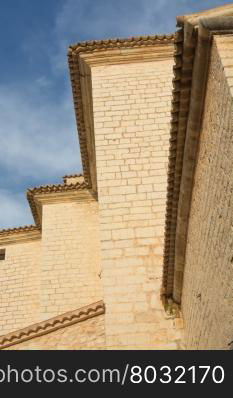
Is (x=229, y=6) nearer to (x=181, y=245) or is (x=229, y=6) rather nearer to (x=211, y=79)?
(x=211, y=79)

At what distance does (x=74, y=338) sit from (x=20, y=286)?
5.03 meters

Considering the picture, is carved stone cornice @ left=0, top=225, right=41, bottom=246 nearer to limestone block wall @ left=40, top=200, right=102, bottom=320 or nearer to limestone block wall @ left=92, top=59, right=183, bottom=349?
limestone block wall @ left=40, top=200, right=102, bottom=320

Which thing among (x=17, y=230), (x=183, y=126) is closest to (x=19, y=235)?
(x=17, y=230)

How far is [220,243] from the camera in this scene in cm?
447

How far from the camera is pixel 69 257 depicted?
1129 centimetres

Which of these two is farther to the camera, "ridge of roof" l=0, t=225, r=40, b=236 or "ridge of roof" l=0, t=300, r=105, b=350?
"ridge of roof" l=0, t=225, r=40, b=236

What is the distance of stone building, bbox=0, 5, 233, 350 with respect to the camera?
4352 millimetres

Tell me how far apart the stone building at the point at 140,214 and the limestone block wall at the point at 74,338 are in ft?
0.05

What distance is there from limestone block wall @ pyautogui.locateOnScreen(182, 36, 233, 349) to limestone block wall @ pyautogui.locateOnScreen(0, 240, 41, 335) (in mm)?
6466

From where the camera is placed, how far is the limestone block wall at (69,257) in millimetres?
10530

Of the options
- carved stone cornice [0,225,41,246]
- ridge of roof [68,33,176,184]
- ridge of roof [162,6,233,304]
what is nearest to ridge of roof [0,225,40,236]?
carved stone cornice [0,225,41,246]

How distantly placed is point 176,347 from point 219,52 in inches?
173

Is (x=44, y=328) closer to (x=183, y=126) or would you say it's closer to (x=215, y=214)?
(x=215, y=214)

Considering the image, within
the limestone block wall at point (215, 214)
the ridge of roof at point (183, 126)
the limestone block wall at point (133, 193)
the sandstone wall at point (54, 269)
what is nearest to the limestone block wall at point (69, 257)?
the sandstone wall at point (54, 269)
